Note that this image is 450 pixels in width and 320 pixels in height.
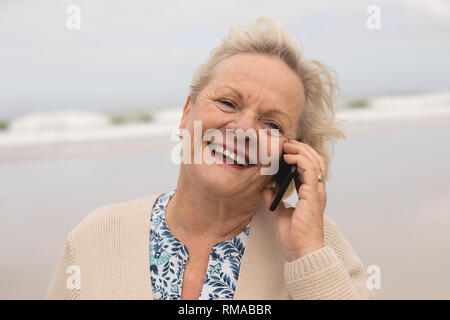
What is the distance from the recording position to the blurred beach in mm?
2818

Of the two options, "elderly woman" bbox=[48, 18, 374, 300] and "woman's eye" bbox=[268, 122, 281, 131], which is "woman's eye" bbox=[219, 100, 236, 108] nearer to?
"elderly woman" bbox=[48, 18, 374, 300]

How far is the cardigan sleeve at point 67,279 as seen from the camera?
1129 millimetres

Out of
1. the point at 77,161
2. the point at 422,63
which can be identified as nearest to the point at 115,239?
the point at 77,161

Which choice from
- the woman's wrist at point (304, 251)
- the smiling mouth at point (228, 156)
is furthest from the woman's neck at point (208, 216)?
the woman's wrist at point (304, 251)

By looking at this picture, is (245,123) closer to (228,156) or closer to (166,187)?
(228,156)

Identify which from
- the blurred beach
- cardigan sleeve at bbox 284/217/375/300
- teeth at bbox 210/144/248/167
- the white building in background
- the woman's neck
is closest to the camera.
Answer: cardigan sleeve at bbox 284/217/375/300

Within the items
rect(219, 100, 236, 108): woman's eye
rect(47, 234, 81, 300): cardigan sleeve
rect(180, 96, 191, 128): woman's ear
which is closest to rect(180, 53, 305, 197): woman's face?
rect(219, 100, 236, 108): woman's eye

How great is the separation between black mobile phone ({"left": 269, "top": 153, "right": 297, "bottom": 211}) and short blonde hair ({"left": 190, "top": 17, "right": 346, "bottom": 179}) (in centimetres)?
14

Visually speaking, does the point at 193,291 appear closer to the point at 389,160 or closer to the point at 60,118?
the point at 389,160

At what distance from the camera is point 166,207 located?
1.32 m

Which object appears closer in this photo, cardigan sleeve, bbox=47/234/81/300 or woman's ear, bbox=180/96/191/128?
cardigan sleeve, bbox=47/234/81/300

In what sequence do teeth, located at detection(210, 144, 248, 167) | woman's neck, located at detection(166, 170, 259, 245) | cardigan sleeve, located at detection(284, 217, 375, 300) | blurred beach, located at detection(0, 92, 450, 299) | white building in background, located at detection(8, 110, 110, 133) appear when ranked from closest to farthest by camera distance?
cardigan sleeve, located at detection(284, 217, 375, 300), teeth, located at detection(210, 144, 248, 167), woman's neck, located at detection(166, 170, 259, 245), blurred beach, located at detection(0, 92, 450, 299), white building in background, located at detection(8, 110, 110, 133)

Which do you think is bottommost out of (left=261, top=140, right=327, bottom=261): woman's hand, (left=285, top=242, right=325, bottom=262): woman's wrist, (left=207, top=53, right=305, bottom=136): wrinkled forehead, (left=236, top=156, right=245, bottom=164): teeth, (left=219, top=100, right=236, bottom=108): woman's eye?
(left=285, top=242, right=325, bottom=262): woman's wrist

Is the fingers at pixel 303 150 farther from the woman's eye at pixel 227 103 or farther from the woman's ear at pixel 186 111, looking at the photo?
the woman's ear at pixel 186 111
